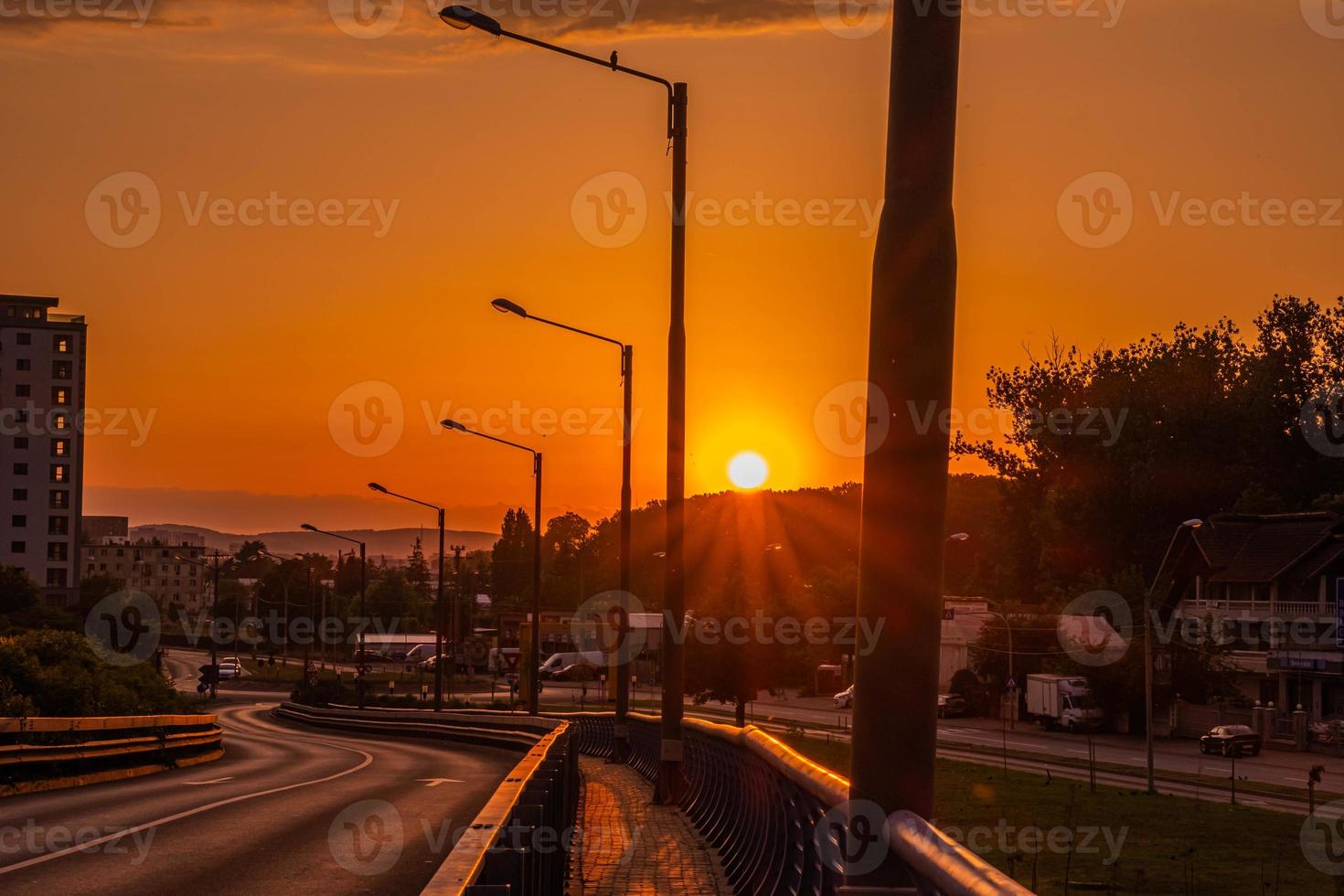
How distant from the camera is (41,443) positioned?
164 m

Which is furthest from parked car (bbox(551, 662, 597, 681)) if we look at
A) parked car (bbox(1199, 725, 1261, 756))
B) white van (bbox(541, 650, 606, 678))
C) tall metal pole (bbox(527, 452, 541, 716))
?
tall metal pole (bbox(527, 452, 541, 716))

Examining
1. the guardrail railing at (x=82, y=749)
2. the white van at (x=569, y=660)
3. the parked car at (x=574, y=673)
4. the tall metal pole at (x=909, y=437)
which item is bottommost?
the parked car at (x=574, y=673)

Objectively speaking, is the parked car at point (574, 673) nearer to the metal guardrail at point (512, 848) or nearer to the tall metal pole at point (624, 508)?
the tall metal pole at point (624, 508)

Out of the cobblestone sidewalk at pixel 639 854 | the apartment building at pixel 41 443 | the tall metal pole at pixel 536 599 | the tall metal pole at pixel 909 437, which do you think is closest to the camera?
the tall metal pole at pixel 909 437

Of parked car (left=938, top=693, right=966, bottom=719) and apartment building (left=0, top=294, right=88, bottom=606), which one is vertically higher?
apartment building (left=0, top=294, right=88, bottom=606)

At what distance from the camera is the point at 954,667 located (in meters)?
100

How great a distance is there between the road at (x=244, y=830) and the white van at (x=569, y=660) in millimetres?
98919

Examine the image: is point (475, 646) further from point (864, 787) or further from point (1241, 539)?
point (864, 787)

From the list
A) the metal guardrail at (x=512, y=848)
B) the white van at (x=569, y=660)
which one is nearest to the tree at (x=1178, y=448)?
the white van at (x=569, y=660)

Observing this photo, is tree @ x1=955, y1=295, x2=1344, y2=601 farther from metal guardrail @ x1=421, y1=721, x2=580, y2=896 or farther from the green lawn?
metal guardrail @ x1=421, y1=721, x2=580, y2=896

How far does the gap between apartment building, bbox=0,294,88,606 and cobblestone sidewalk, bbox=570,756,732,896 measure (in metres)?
152

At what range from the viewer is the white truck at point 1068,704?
3162 inches

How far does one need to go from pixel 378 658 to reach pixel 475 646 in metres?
19.5

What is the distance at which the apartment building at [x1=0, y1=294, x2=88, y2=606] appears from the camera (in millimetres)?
161375
